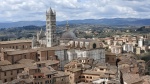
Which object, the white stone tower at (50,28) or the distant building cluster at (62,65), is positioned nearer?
the distant building cluster at (62,65)

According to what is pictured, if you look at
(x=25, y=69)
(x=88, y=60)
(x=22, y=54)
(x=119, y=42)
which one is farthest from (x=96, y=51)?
(x=119, y=42)

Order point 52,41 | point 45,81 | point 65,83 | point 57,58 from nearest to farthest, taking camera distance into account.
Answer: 1. point 45,81
2. point 65,83
3. point 57,58
4. point 52,41

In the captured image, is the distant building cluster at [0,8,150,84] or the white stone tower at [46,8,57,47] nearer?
the distant building cluster at [0,8,150,84]

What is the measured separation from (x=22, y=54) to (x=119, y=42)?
244ft

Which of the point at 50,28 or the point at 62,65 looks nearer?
the point at 62,65

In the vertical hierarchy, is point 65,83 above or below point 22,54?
below

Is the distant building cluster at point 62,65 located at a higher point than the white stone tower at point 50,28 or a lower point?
lower

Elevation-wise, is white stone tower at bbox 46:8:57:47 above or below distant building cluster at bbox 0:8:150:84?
above

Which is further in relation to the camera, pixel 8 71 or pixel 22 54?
pixel 22 54

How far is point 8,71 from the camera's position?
46812 millimetres

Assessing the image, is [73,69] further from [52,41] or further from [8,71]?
[52,41]

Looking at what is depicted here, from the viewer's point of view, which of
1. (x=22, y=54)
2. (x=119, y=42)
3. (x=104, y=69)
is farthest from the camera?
(x=119, y=42)

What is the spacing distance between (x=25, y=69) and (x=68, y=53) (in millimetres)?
17311

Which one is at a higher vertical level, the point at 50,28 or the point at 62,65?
the point at 50,28
